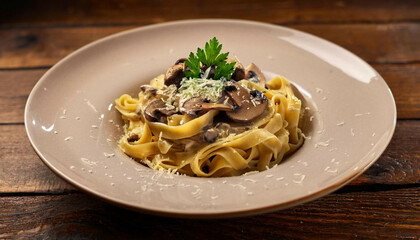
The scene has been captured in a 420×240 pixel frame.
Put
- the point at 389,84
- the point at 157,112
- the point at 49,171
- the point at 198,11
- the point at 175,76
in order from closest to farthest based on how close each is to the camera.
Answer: the point at 49,171
the point at 157,112
the point at 175,76
the point at 389,84
the point at 198,11

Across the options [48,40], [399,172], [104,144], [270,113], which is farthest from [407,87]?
[48,40]

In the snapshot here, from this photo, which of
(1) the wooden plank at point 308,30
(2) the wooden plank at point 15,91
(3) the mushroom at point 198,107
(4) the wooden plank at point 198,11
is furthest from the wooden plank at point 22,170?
(4) the wooden plank at point 198,11

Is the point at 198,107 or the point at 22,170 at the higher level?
the point at 198,107

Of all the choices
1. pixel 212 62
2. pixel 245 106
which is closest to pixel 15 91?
pixel 212 62

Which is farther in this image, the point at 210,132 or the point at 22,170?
the point at 22,170

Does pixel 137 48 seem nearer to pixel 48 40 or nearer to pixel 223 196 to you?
pixel 48 40

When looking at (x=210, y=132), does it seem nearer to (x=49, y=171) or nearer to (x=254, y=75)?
(x=254, y=75)

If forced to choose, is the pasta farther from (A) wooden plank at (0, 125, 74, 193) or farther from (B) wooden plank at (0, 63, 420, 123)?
(B) wooden plank at (0, 63, 420, 123)
